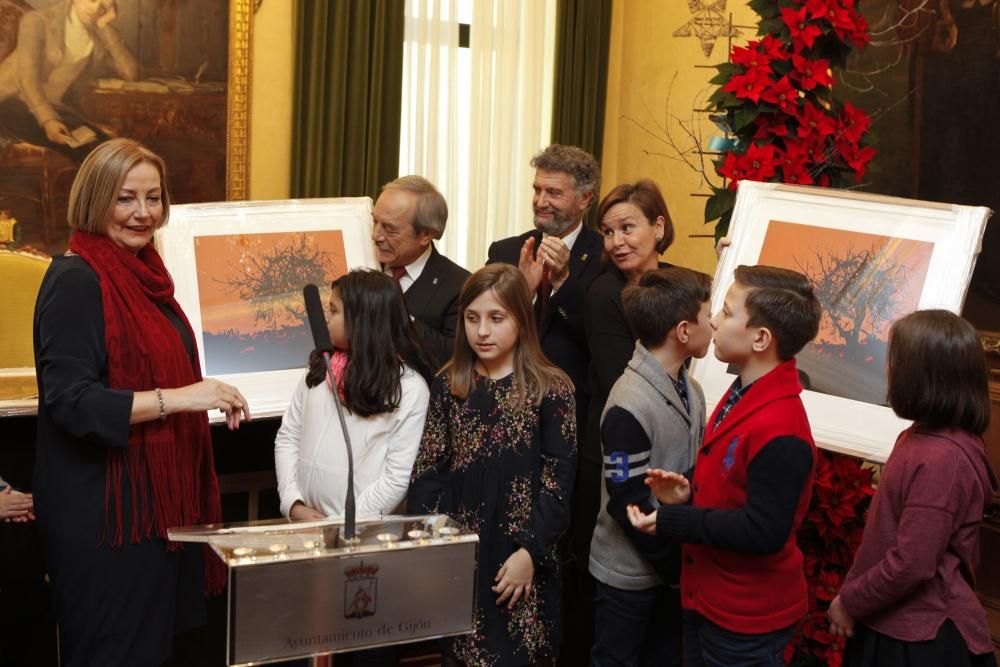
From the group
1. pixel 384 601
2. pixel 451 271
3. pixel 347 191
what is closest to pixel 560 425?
pixel 451 271

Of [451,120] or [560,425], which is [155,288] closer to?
[560,425]

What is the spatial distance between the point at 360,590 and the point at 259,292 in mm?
2296

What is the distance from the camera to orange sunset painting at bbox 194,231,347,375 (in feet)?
11.9

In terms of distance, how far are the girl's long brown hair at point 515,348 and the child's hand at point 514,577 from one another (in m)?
0.43

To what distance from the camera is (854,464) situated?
3.58 metres

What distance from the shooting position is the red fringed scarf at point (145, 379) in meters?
2.60

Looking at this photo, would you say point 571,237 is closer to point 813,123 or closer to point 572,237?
point 572,237

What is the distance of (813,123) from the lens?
12.1ft

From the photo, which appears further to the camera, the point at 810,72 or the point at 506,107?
the point at 506,107

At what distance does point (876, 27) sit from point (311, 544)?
15.5 feet

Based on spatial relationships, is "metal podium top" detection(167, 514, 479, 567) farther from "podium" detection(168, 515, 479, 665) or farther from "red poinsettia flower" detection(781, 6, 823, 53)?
"red poinsettia flower" detection(781, 6, 823, 53)

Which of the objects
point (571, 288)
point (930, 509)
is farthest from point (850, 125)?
point (930, 509)

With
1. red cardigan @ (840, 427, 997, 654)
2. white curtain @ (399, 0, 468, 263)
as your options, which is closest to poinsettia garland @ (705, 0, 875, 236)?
red cardigan @ (840, 427, 997, 654)

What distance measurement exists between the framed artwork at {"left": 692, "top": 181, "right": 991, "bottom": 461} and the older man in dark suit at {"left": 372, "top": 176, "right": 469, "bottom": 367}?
2.96 feet
